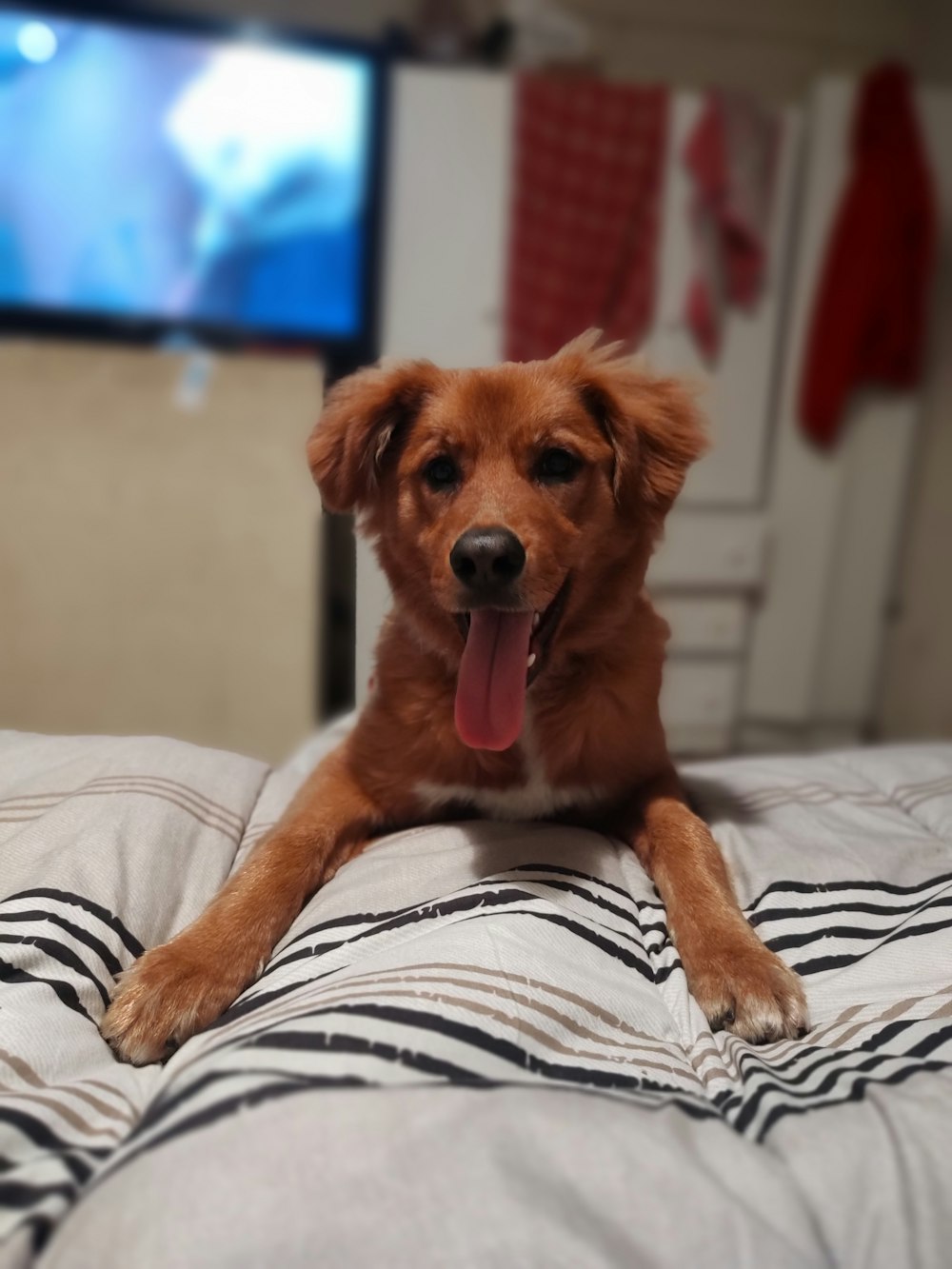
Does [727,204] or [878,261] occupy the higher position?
[727,204]

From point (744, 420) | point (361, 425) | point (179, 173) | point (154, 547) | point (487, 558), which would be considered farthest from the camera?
point (744, 420)

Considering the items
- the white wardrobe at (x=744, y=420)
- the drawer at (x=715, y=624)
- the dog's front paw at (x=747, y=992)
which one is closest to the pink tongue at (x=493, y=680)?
the dog's front paw at (x=747, y=992)

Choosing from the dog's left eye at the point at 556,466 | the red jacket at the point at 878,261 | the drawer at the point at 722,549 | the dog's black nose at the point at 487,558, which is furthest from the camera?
the red jacket at the point at 878,261

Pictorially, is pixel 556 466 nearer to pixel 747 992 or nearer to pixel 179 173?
pixel 747 992

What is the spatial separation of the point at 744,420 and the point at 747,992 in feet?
7.08

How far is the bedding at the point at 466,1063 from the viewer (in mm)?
446

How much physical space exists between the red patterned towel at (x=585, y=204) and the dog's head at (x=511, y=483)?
4.78ft

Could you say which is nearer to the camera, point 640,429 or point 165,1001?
point 165,1001

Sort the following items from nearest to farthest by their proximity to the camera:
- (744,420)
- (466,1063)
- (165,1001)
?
(466,1063), (165,1001), (744,420)

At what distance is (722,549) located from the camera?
8.22 ft

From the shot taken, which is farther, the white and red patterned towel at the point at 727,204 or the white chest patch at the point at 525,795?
the white and red patterned towel at the point at 727,204

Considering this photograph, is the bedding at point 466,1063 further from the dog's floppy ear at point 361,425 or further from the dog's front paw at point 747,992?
the dog's floppy ear at point 361,425

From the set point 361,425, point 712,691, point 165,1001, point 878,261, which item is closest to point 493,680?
point 361,425

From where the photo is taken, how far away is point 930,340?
261 cm
